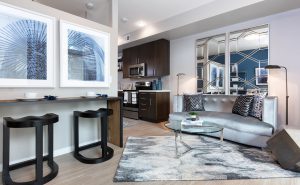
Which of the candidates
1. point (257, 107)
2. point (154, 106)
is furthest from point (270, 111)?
point (154, 106)

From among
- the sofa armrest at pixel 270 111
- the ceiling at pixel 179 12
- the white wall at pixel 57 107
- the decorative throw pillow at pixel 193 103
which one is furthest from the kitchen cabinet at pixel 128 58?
the sofa armrest at pixel 270 111

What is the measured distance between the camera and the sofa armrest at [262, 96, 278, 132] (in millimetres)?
→ 2869

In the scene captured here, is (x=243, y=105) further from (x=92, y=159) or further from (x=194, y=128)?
(x=92, y=159)

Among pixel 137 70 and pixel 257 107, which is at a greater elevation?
pixel 137 70

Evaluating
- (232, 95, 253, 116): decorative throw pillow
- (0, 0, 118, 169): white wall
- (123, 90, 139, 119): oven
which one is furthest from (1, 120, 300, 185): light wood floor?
(123, 90, 139, 119): oven

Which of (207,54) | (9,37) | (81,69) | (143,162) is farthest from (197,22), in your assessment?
(9,37)

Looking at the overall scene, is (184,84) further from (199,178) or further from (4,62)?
(4,62)

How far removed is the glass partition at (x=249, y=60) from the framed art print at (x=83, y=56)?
2.81 metres

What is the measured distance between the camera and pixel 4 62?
2055mm

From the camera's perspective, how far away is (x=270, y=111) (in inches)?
114

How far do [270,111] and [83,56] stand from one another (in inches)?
122

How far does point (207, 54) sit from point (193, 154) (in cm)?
282

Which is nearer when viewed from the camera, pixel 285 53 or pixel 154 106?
pixel 285 53

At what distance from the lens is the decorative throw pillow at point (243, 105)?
128 inches
